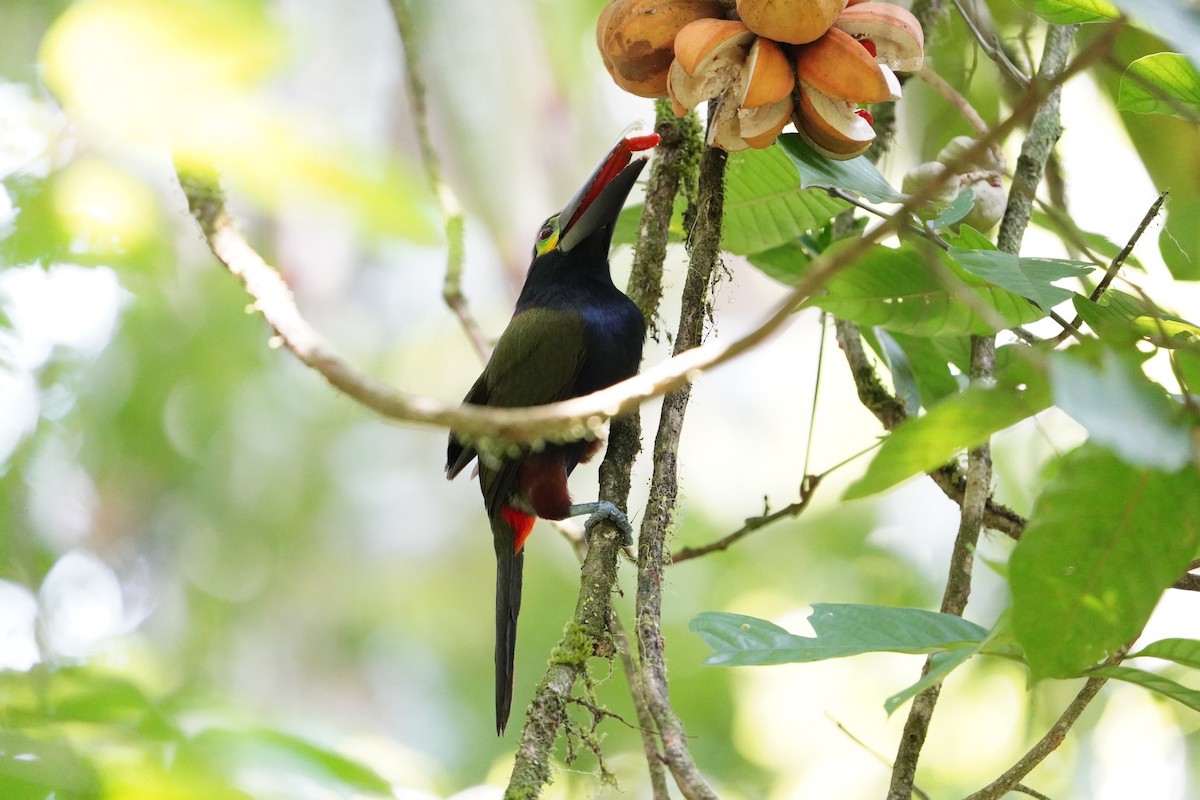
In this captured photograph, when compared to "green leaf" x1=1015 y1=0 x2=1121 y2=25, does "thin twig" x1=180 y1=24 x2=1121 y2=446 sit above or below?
below

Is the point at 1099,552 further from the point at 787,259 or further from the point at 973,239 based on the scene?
the point at 787,259

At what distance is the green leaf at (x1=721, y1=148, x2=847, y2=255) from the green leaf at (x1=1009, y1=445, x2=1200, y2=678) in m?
1.09

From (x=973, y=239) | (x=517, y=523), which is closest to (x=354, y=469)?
(x=517, y=523)

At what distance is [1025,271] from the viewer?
139cm

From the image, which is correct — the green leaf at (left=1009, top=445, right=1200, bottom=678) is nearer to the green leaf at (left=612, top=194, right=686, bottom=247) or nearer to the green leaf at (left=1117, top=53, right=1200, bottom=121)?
the green leaf at (left=1117, top=53, right=1200, bottom=121)

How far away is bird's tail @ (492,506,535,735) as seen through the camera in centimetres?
293

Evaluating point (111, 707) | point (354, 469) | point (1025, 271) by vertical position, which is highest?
point (354, 469)

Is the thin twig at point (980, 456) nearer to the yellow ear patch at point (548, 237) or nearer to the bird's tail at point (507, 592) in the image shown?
the bird's tail at point (507, 592)

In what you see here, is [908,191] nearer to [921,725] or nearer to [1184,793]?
[921,725]

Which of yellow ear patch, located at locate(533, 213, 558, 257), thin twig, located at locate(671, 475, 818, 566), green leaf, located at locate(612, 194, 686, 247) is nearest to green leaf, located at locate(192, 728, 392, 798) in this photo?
thin twig, located at locate(671, 475, 818, 566)

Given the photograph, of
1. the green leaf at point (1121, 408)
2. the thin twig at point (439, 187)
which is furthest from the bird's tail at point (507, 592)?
the green leaf at point (1121, 408)

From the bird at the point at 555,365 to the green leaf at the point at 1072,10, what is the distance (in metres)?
1.30

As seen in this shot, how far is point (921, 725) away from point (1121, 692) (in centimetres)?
459

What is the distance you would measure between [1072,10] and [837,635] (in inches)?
40.8
